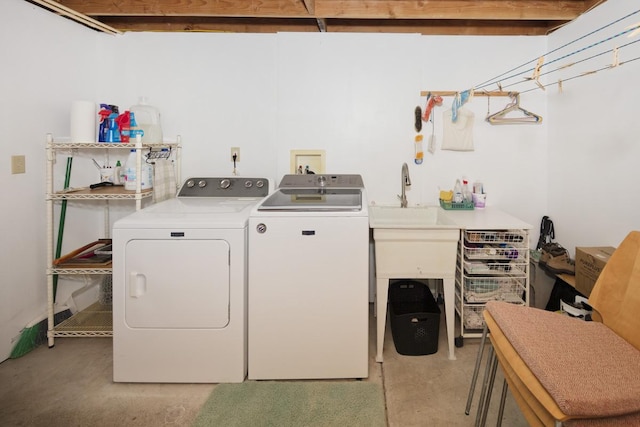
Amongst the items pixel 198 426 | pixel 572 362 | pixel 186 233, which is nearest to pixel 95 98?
pixel 186 233

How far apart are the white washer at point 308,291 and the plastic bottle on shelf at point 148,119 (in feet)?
4.33

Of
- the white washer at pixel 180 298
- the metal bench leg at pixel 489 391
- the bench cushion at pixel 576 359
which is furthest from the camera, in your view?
the white washer at pixel 180 298

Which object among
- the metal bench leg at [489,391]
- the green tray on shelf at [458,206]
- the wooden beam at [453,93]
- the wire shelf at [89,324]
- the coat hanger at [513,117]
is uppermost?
the wooden beam at [453,93]

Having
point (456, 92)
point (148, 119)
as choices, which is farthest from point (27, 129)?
point (456, 92)

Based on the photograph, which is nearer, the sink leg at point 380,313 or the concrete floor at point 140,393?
the concrete floor at point 140,393

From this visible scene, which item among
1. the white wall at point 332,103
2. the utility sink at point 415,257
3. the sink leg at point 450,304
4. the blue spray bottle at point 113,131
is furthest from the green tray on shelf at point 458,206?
the blue spray bottle at point 113,131

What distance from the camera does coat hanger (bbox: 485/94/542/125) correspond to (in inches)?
105

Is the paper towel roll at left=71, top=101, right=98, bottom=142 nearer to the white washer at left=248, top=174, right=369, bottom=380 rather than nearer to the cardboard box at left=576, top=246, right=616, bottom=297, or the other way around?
the white washer at left=248, top=174, right=369, bottom=380

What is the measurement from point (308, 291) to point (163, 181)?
1.39 metres

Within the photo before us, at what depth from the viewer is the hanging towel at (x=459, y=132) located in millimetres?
2779

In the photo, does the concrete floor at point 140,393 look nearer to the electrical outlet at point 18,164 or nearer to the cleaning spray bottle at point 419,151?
the electrical outlet at point 18,164

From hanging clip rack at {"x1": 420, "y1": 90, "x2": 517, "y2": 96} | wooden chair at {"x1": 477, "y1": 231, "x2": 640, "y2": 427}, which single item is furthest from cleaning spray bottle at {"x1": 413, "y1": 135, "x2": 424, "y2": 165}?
wooden chair at {"x1": 477, "y1": 231, "x2": 640, "y2": 427}

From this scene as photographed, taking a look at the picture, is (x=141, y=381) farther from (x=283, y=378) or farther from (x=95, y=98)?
(x=95, y=98)

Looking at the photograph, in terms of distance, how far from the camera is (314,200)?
2236 mm
